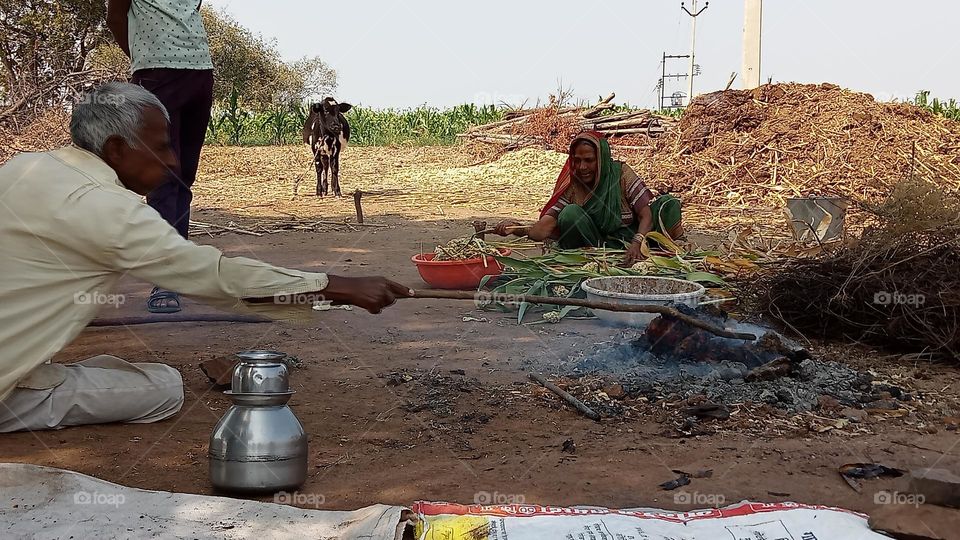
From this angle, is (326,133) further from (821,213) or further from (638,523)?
(638,523)

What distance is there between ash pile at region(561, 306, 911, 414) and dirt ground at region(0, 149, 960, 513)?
21 centimetres

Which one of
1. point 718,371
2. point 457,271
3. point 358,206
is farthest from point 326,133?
point 718,371

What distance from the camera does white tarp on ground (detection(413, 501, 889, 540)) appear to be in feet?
6.24

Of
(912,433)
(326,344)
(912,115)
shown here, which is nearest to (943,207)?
(912,433)

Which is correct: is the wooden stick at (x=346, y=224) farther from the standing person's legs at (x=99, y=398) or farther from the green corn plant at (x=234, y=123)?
the green corn plant at (x=234, y=123)

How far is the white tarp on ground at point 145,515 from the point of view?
6.30 feet

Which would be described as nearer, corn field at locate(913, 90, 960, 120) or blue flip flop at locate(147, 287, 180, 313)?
blue flip flop at locate(147, 287, 180, 313)

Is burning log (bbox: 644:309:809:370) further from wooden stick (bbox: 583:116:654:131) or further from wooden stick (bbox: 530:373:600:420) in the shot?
wooden stick (bbox: 583:116:654:131)

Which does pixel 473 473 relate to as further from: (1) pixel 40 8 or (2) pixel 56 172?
(1) pixel 40 8

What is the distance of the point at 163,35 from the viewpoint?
13.5ft

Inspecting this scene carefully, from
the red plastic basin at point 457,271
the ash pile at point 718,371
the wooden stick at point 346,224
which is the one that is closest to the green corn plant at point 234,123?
the wooden stick at point 346,224

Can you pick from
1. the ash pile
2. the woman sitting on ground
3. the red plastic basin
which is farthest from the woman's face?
the ash pile

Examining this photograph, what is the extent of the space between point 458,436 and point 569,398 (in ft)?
1.57

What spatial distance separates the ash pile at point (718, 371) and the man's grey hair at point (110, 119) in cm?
180
